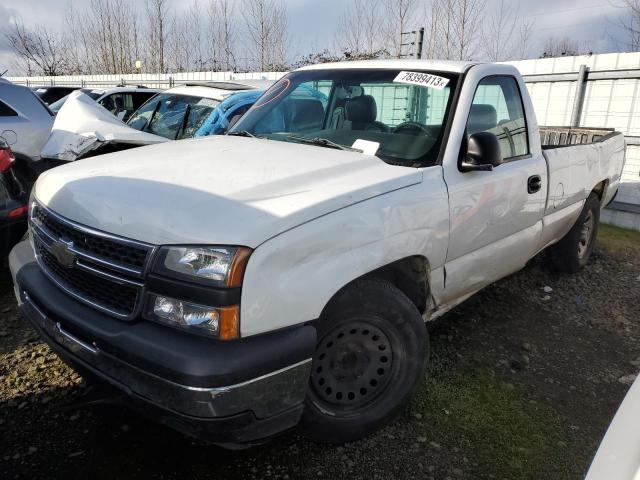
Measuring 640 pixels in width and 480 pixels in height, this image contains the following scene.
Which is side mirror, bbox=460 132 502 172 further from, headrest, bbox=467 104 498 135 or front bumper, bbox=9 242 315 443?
front bumper, bbox=9 242 315 443

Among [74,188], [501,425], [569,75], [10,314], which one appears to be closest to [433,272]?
[501,425]

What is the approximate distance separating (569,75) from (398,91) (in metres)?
6.32

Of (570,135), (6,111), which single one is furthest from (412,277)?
(6,111)

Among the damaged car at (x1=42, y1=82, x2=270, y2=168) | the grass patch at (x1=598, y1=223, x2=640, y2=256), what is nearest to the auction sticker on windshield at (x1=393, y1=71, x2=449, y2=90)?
the damaged car at (x1=42, y1=82, x2=270, y2=168)

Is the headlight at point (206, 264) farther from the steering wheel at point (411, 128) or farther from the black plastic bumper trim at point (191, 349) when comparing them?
the steering wheel at point (411, 128)

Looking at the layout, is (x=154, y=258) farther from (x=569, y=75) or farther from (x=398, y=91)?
(x=569, y=75)

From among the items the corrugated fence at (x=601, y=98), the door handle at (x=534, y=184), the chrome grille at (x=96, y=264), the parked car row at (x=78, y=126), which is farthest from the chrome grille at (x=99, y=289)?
the corrugated fence at (x=601, y=98)

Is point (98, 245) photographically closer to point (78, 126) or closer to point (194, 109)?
point (78, 126)

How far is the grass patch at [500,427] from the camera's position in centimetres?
251

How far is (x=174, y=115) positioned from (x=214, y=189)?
187 inches

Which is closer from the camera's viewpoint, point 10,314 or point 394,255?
point 394,255

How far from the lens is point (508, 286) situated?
4816mm

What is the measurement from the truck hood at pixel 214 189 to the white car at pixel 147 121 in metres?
2.21

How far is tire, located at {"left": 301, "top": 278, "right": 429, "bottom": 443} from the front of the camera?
7.72 feet
